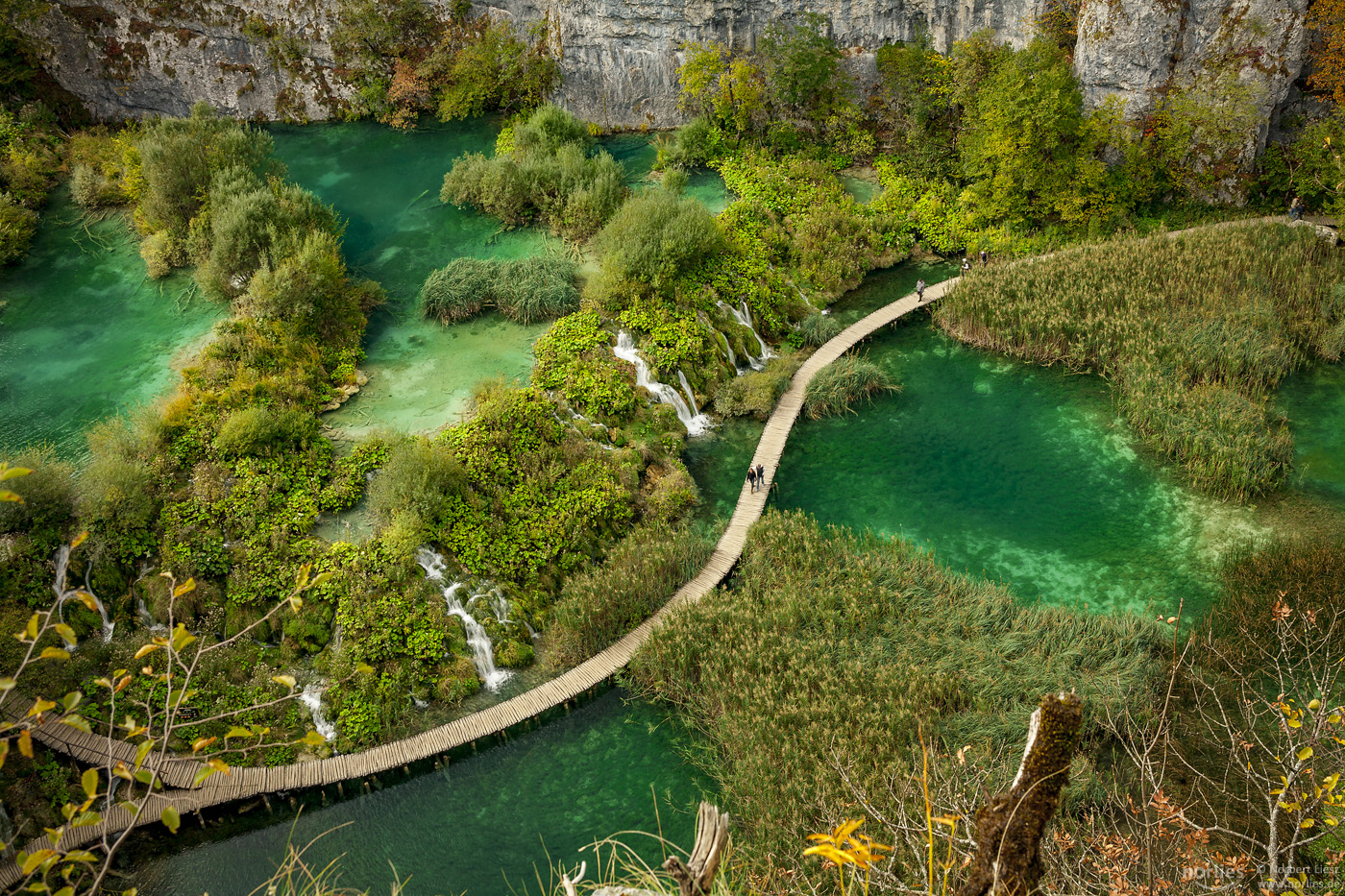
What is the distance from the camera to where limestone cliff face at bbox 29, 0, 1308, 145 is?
33.0 m

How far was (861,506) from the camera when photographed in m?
21.4

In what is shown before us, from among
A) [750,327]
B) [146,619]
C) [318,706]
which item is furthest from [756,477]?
[146,619]

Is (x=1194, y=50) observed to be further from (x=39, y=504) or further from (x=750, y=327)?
(x=39, y=504)

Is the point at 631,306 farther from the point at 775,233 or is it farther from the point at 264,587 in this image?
the point at 264,587

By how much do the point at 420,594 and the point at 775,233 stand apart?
15755 mm

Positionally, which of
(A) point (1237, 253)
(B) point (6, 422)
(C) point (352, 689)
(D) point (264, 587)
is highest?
(A) point (1237, 253)

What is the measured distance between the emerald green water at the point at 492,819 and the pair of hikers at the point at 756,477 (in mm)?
6148

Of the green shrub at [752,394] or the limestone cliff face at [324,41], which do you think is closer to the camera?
the green shrub at [752,394]

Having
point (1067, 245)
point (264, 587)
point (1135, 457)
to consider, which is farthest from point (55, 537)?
point (1067, 245)

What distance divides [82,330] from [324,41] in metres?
16.2

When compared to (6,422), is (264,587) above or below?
below

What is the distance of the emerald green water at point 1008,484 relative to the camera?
1944cm

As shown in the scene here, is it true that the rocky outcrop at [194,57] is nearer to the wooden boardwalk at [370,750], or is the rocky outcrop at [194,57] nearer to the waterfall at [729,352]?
the waterfall at [729,352]

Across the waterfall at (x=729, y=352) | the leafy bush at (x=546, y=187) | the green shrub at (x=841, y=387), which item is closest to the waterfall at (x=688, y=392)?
the waterfall at (x=729, y=352)
